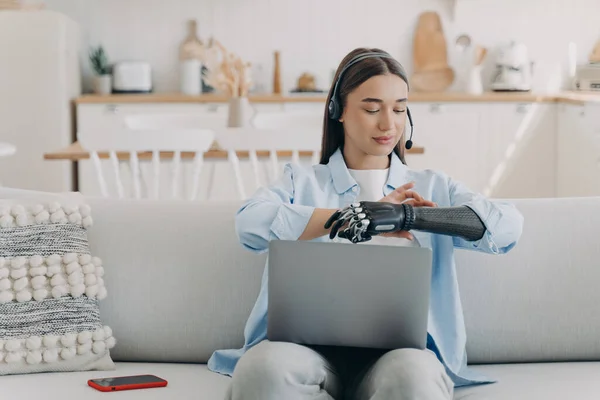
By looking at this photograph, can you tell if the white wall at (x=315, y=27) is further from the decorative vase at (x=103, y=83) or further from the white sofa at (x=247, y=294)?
the white sofa at (x=247, y=294)

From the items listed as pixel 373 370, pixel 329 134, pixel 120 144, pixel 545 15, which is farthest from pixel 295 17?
pixel 373 370

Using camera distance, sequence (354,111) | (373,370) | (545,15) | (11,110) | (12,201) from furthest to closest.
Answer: (545,15), (11,110), (12,201), (354,111), (373,370)

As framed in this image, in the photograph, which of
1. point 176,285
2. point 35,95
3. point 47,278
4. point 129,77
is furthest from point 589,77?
point 47,278

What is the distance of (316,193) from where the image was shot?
2.01m

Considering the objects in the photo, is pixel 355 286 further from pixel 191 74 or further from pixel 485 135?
pixel 191 74

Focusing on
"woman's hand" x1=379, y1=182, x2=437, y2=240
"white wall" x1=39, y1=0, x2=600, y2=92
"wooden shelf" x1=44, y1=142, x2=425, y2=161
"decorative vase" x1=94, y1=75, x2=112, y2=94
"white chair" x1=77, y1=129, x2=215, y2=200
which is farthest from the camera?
"white wall" x1=39, y1=0, x2=600, y2=92

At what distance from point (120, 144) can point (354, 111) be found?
171cm

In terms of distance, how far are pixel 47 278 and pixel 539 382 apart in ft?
3.44

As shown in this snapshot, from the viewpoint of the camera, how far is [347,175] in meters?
2.02

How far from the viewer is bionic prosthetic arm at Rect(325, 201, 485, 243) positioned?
5.65 feet

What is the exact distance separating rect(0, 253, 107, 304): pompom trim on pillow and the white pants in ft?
1.80

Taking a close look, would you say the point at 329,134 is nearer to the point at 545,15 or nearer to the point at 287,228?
the point at 287,228

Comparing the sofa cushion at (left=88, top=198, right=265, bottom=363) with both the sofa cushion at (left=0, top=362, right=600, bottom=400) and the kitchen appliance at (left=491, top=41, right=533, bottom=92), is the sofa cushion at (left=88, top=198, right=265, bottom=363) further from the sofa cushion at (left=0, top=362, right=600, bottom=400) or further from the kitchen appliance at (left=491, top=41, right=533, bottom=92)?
the kitchen appliance at (left=491, top=41, right=533, bottom=92)

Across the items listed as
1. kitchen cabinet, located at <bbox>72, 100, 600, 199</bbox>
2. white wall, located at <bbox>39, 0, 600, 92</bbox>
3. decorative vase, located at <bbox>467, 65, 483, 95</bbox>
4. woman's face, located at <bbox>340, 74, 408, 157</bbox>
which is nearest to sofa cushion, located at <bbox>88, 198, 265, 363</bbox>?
woman's face, located at <bbox>340, 74, 408, 157</bbox>
